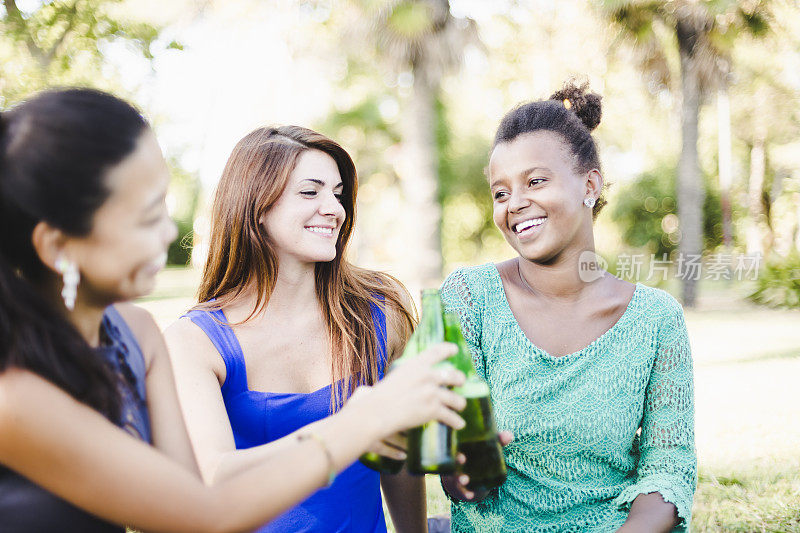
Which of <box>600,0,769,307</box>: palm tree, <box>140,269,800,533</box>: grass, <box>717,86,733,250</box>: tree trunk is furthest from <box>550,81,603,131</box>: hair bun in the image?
<box>717,86,733,250</box>: tree trunk

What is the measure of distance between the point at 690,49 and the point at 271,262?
12.9 meters

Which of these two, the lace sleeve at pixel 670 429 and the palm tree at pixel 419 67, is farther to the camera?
the palm tree at pixel 419 67

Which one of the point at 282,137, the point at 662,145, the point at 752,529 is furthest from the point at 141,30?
the point at 662,145

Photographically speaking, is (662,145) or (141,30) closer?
(141,30)

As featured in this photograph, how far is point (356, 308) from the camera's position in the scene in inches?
115

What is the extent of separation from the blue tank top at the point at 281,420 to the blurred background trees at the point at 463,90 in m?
0.82

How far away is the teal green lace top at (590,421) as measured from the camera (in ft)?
8.07

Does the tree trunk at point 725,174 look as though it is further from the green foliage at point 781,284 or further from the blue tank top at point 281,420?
the blue tank top at point 281,420

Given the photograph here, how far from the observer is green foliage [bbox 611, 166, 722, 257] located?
2394cm

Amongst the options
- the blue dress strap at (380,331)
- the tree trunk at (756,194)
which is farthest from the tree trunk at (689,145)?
the tree trunk at (756,194)

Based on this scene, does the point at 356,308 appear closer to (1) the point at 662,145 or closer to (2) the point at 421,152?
(2) the point at 421,152

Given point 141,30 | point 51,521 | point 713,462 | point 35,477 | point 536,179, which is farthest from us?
point 141,30

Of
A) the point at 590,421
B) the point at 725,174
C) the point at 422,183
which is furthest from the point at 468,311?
the point at 725,174

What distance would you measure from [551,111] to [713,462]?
357 centimetres
